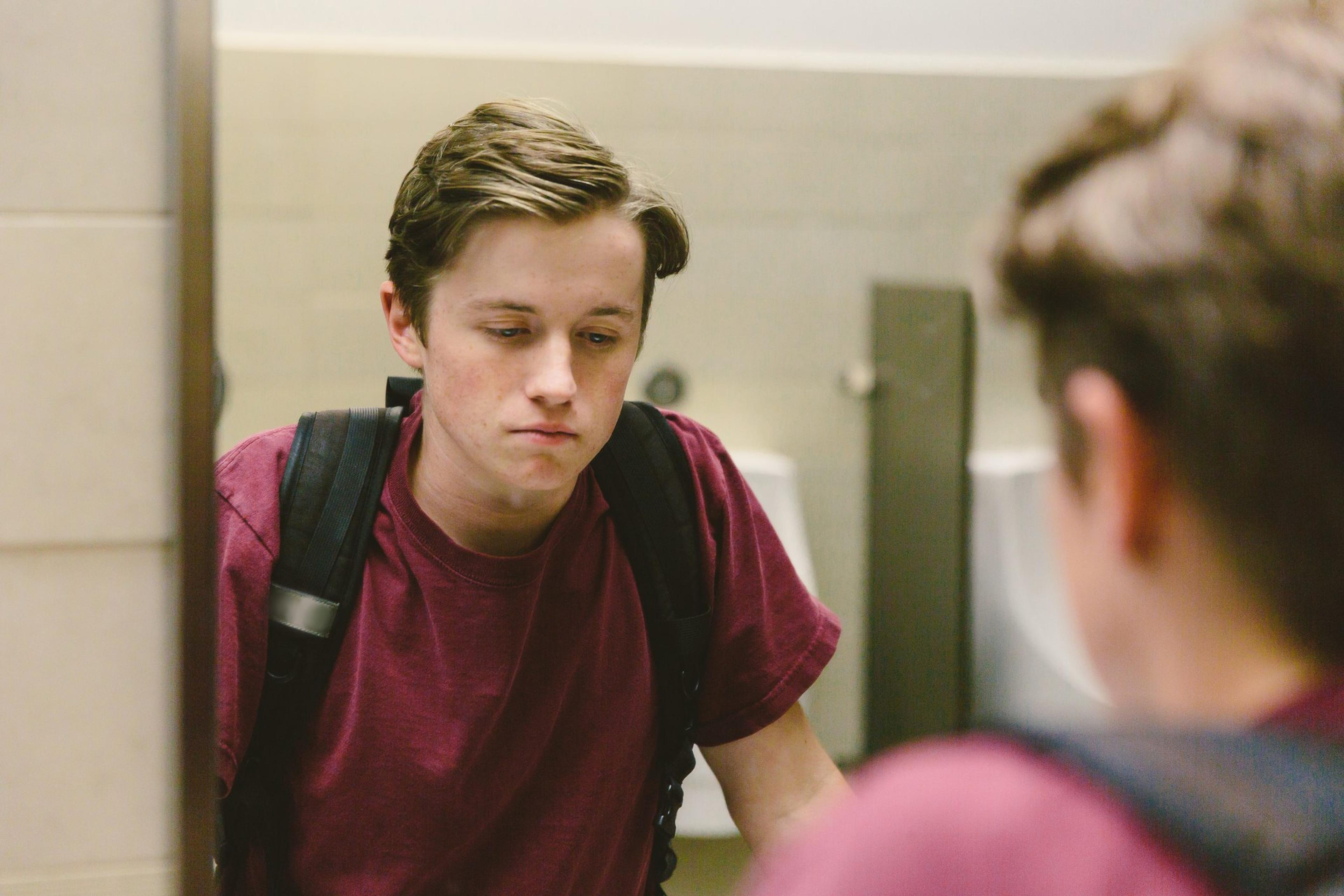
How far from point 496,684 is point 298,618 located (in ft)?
0.47

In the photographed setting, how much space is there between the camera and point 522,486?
2.54 ft

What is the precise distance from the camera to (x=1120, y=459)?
1.13ft

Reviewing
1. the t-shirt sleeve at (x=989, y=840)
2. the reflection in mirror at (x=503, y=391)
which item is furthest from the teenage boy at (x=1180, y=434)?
the reflection in mirror at (x=503, y=391)

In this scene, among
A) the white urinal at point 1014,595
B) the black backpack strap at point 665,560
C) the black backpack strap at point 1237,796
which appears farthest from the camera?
the white urinal at point 1014,595

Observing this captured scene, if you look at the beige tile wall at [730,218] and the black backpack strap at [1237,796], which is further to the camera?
the beige tile wall at [730,218]

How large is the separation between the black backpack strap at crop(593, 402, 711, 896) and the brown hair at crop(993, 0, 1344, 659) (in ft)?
1.66

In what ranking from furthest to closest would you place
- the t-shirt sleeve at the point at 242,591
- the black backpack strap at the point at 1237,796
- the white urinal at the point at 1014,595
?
the white urinal at the point at 1014,595
the t-shirt sleeve at the point at 242,591
the black backpack strap at the point at 1237,796

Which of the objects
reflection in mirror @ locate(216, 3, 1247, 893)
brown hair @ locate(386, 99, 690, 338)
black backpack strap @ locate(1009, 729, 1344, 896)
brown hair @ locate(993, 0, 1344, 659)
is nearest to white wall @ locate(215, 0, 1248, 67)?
reflection in mirror @ locate(216, 3, 1247, 893)

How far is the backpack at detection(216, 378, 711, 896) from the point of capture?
747 mm

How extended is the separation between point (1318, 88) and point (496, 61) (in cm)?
83

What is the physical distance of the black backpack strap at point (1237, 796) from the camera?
268 mm

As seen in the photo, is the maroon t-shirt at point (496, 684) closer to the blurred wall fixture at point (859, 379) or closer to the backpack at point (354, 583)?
the backpack at point (354, 583)

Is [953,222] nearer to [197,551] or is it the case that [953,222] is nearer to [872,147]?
[872,147]

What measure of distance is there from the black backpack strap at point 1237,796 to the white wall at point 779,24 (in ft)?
2.09
